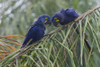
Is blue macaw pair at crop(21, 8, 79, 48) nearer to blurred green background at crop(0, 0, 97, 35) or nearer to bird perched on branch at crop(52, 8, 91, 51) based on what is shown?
bird perched on branch at crop(52, 8, 91, 51)

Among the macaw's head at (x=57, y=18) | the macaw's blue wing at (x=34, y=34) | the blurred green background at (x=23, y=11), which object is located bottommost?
the macaw's blue wing at (x=34, y=34)

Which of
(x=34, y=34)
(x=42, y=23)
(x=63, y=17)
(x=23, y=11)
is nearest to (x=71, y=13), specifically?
(x=63, y=17)

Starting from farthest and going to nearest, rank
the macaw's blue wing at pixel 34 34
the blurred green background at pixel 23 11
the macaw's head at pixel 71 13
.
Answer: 1. the blurred green background at pixel 23 11
2. the macaw's head at pixel 71 13
3. the macaw's blue wing at pixel 34 34

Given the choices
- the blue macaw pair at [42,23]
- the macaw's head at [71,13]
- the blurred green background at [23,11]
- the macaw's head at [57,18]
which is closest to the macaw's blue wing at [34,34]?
the blue macaw pair at [42,23]

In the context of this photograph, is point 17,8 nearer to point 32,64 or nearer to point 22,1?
point 22,1

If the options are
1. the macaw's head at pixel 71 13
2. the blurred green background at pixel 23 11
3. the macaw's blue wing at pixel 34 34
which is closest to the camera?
the macaw's blue wing at pixel 34 34

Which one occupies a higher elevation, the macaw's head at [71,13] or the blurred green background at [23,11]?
the blurred green background at [23,11]

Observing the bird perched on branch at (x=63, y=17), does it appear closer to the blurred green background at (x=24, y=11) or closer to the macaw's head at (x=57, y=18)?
the macaw's head at (x=57, y=18)

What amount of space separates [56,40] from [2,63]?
17.2 inches

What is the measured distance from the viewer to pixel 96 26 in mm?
1522

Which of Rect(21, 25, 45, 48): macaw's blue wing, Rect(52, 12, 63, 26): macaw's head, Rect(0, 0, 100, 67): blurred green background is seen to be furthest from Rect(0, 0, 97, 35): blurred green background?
Rect(52, 12, 63, 26): macaw's head

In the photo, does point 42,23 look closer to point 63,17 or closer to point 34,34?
point 34,34

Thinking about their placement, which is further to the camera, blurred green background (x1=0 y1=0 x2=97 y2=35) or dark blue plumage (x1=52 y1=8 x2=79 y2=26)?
blurred green background (x1=0 y1=0 x2=97 y2=35)

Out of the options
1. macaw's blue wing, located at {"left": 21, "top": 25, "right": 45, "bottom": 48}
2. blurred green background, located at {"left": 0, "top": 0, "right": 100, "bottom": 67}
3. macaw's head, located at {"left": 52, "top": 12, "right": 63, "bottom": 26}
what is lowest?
macaw's blue wing, located at {"left": 21, "top": 25, "right": 45, "bottom": 48}
